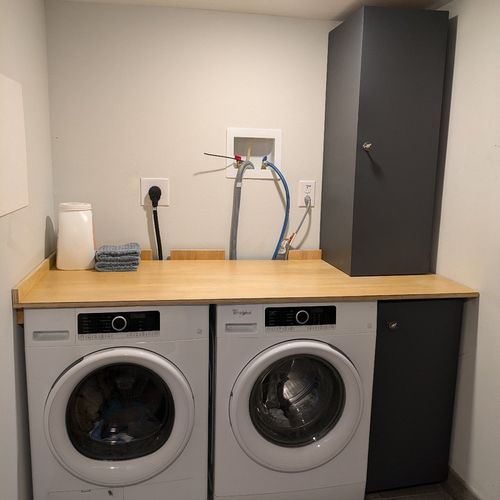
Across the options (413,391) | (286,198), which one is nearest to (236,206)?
(286,198)

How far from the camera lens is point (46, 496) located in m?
1.77

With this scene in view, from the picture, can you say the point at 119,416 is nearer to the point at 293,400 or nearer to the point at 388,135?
the point at 293,400

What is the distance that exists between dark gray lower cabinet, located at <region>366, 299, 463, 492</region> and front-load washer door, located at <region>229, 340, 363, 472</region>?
15 centimetres

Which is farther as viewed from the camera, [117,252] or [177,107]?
→ [177,107]

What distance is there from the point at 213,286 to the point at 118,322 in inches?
15.3

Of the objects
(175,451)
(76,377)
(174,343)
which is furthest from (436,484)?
(76,377)

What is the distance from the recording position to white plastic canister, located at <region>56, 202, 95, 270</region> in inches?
82.4

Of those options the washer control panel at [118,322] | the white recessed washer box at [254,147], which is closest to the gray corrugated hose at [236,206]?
the white recessed washer box at [254,147]

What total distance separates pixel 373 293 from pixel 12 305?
1.27 meters

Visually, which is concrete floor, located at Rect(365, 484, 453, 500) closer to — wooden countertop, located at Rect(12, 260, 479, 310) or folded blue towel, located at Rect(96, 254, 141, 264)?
wooden countertop, located at Rect(12, 260, 479, 310)

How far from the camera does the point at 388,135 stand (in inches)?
80.7

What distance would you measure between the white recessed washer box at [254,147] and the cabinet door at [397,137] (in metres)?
0.50

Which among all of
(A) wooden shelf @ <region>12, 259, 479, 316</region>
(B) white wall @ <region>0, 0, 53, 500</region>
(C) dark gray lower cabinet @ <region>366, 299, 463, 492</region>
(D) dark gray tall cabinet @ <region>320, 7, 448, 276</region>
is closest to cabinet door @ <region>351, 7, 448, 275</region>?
(D) dark gray tall cabinet @ <region>320, 7, 448, 276</region>

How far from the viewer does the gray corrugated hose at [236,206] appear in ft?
7.75
